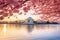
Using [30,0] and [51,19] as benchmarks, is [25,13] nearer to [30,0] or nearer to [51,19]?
[30,0]

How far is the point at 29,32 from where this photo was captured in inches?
71.9

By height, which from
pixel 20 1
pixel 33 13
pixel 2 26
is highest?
pixel 20 1

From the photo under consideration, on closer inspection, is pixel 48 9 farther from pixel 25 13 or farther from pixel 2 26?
pixel 2 26

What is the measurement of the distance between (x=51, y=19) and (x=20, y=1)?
0.46 meters

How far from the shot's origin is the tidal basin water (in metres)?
1.75

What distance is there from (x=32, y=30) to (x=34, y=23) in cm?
9

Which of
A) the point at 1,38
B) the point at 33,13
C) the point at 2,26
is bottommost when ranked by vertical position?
the point at 1,38

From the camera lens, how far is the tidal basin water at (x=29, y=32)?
1.75 m

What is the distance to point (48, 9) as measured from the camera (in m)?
1.88

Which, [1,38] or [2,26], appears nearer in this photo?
[1,38]

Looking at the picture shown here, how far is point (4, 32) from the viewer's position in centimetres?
181

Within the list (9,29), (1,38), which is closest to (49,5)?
(9,29)

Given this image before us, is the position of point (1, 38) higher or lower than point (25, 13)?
lower

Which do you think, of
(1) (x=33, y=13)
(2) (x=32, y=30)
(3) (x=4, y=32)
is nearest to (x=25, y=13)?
(1) (x=33, y=13)
